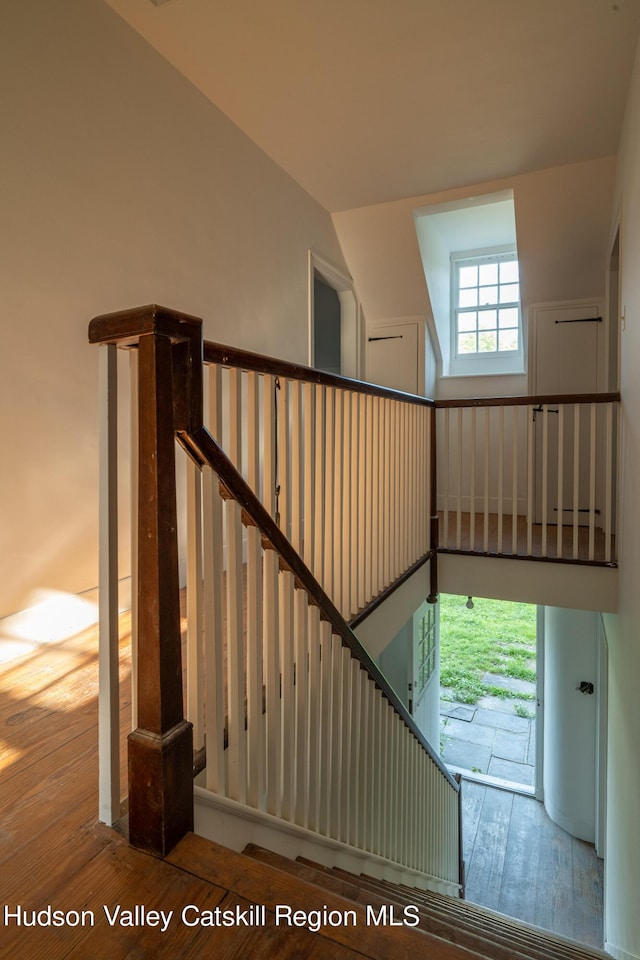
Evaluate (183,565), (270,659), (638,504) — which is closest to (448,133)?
(638,504)

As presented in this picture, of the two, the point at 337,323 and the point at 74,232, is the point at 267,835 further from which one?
the point at 337,323

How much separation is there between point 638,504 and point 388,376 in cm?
331

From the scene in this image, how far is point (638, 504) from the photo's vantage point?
2422 millimetres

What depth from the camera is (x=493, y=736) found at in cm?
670

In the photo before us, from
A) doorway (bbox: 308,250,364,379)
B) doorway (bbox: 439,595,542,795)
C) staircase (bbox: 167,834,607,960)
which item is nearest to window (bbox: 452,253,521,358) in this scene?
doorway (bbox: 308,250,364,379)

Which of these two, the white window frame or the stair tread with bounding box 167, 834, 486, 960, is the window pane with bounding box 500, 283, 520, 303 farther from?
the stair tread with bounding box 167, 834, 486, 960

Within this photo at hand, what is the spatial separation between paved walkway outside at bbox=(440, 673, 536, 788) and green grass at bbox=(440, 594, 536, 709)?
191mm

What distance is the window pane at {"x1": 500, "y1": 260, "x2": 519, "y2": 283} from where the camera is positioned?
231 inches

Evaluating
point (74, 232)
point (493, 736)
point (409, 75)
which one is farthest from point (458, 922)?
point (493, 736)

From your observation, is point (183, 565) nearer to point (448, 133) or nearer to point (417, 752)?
point (417, 752)

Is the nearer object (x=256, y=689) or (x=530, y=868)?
(x=256, y=689)

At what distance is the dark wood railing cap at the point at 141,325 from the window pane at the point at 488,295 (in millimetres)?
5440

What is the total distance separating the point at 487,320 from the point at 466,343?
0.32m

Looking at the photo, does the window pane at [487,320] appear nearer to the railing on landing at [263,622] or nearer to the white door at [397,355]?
the white door at [397,355]
